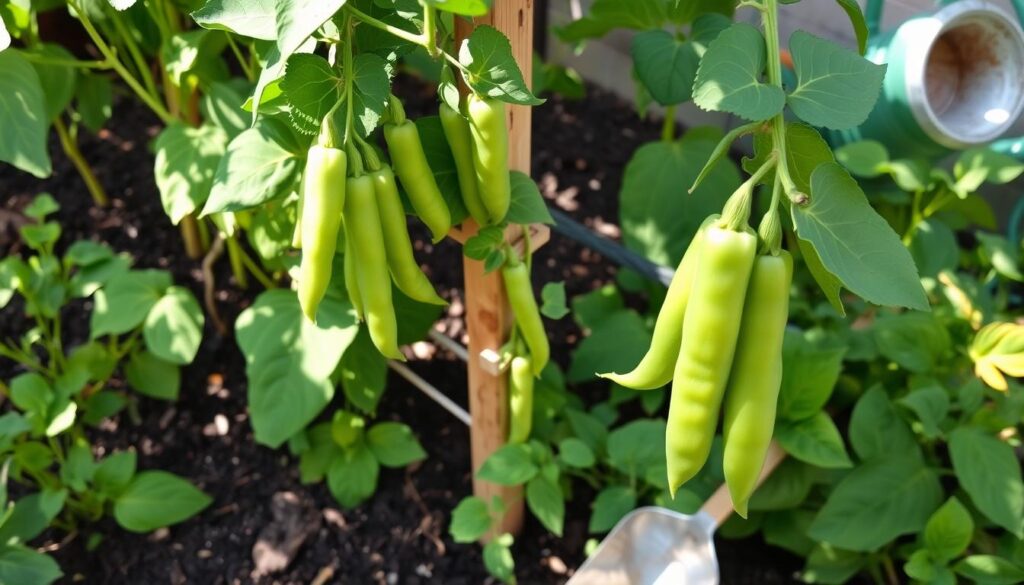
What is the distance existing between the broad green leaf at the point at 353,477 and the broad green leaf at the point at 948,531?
86 cm

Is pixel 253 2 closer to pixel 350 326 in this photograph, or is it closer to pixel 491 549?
pixel 350 326

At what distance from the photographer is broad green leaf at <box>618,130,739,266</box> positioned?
158 cm

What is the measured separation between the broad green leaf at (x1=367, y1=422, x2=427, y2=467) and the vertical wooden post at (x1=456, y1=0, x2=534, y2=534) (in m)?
0.11

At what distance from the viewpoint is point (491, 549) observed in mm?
1309

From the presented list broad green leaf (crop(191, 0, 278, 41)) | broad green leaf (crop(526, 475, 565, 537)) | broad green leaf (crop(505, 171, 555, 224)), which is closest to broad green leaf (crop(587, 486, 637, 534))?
broad green leaf (crop(526, 475, 565, 537))

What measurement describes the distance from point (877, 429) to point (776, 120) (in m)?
0.84

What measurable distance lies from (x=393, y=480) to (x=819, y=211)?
42.5 inches

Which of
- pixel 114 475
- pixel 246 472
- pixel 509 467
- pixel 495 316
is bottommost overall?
pixel 246 472

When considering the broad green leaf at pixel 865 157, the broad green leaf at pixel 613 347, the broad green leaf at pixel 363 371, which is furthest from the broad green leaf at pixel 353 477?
the broad green leaf at pixel 865 157

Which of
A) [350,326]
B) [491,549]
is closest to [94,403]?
[350,326]

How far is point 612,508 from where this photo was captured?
131cm

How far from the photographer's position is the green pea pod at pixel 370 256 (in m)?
0.75

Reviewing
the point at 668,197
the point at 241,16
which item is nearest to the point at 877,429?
the point at 668,197

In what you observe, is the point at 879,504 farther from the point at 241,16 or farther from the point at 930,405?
the point at 241,16
